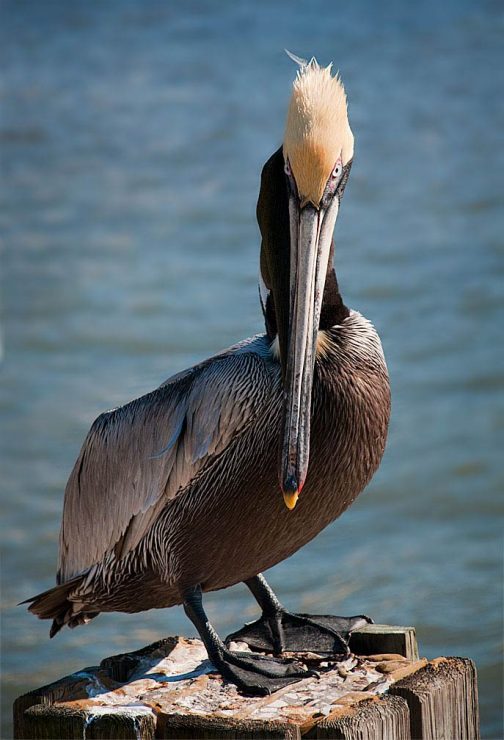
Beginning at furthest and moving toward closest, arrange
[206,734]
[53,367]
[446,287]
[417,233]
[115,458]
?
[417,233], [446,287], [53,367], [115,458], [206,734]

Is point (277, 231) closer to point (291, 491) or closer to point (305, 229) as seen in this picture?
point (305, 229)

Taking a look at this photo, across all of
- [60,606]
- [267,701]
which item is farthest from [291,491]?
[60,606]

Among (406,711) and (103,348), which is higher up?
(103,348)

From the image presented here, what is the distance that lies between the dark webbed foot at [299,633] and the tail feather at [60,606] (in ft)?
1.31

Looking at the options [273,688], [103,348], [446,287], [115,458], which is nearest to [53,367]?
[103,348]

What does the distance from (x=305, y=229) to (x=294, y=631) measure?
1065 mm

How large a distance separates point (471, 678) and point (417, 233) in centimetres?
817

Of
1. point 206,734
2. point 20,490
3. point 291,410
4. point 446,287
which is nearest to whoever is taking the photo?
point 206,734

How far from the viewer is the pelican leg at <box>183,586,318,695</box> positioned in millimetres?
2936

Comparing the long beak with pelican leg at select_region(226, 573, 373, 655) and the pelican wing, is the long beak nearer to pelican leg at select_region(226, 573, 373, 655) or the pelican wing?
the pelican wing

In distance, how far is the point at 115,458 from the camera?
343 cm

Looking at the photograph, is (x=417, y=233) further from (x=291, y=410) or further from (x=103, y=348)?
(x=291, y=410)

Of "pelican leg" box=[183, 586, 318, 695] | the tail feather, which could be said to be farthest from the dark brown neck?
the tail feather

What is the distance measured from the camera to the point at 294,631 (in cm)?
337
